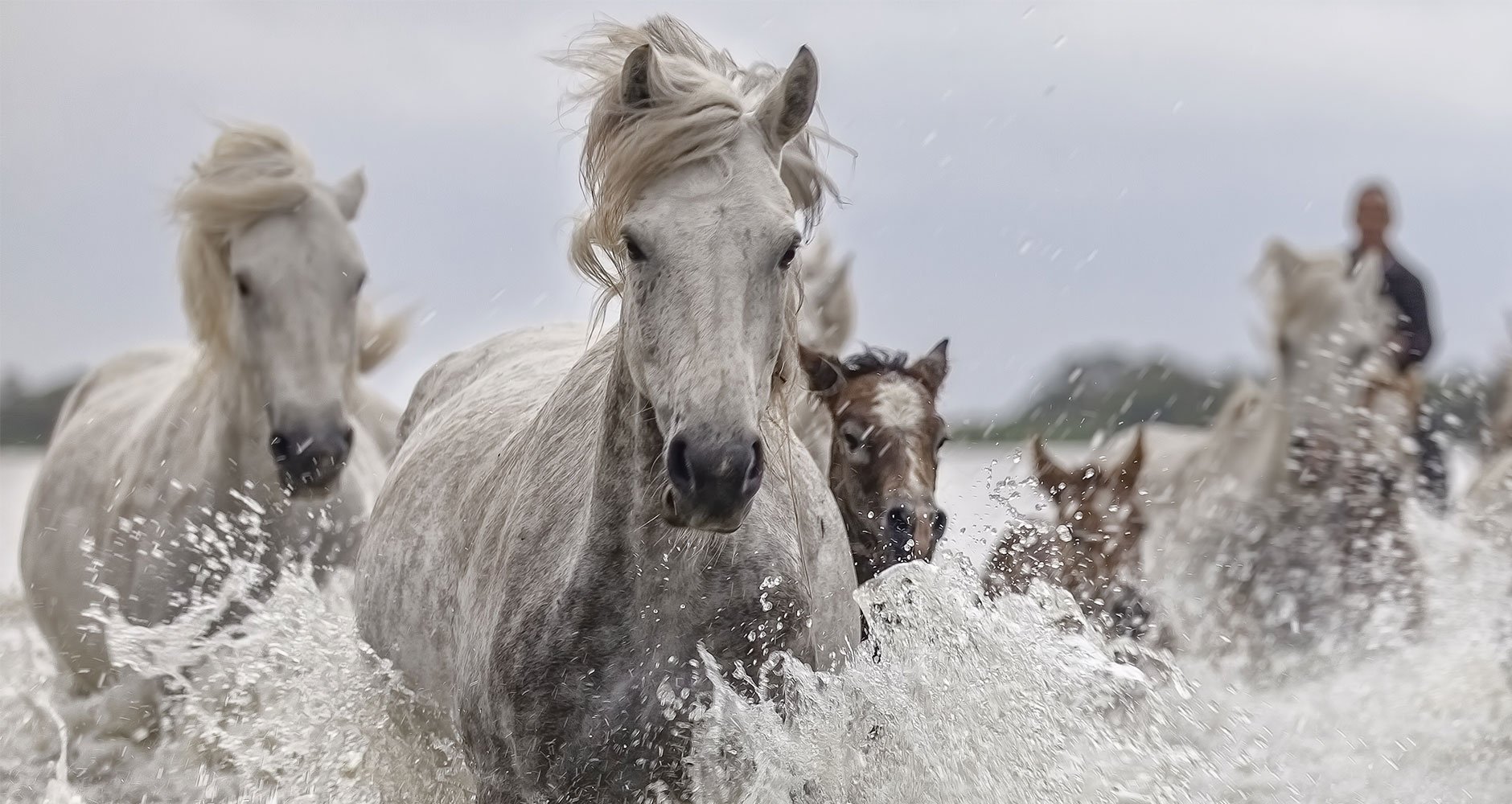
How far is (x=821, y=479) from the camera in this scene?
3.61 meters

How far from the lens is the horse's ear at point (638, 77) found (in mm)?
2867

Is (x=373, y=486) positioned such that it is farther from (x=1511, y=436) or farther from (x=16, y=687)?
(x=1511, y=436)

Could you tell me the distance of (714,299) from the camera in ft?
8.51

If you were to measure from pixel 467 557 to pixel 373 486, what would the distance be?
2.18 m

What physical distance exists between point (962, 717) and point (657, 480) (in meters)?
1.02

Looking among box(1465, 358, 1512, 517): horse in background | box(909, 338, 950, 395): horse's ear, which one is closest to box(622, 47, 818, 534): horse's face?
box(909, 338, 950, 395): horse's ear

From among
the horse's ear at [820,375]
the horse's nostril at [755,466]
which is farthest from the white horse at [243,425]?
the horse's nostril at [755,466]

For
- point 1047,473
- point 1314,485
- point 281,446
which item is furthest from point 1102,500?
point 281,446

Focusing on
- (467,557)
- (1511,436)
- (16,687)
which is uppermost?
(467,557)

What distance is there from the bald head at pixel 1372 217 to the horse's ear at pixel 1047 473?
135 inches

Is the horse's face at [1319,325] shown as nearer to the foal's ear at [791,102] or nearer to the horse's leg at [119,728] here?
the foal's ear at [791,102]

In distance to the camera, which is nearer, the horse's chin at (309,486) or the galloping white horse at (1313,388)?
the horse's chin at (309,486)

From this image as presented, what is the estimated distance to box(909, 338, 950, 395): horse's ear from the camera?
14.8 feet

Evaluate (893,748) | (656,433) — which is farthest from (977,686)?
(656,433)
